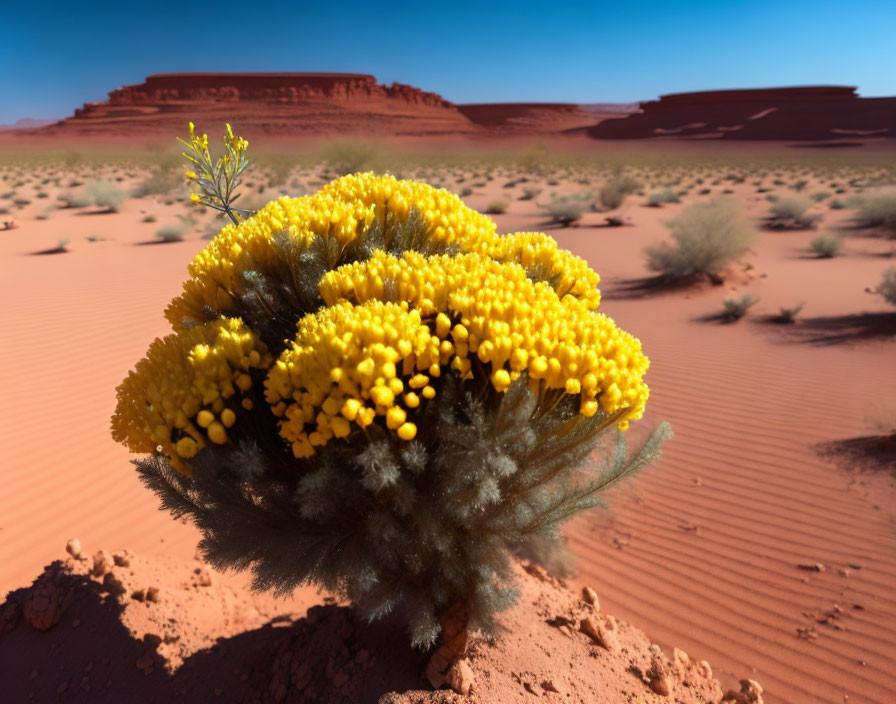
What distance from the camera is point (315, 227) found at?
2133 millimetres

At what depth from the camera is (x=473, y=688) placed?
247 cm

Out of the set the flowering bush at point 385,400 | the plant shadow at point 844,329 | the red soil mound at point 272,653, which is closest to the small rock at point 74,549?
the red soil mound at point 272,653

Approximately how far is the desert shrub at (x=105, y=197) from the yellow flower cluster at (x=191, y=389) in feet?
80.8

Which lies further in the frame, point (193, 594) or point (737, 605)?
point (737, 605)

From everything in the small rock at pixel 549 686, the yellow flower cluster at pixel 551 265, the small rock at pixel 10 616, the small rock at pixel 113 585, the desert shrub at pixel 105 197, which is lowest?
the small rock at pixel 10 616

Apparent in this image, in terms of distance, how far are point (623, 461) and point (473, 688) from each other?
1.33m

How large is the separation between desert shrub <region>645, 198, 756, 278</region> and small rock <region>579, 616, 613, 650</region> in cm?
1123

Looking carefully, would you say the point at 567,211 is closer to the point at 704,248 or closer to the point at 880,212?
the point at 704,248

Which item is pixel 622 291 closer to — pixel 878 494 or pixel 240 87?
pixel 878 494

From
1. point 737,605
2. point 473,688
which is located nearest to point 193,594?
point 473,688

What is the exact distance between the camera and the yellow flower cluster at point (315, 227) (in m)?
2.12

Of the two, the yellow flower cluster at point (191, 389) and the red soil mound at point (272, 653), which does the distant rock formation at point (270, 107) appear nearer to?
the red soil mound at point (272, 653)

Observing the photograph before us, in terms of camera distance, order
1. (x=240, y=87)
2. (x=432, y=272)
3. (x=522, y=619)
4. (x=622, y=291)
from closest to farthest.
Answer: (x=432, y=272)
(x=522, y=619)
(x=622, y=291)
(x=240, y=87)

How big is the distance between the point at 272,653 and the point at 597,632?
1927 millimetres
